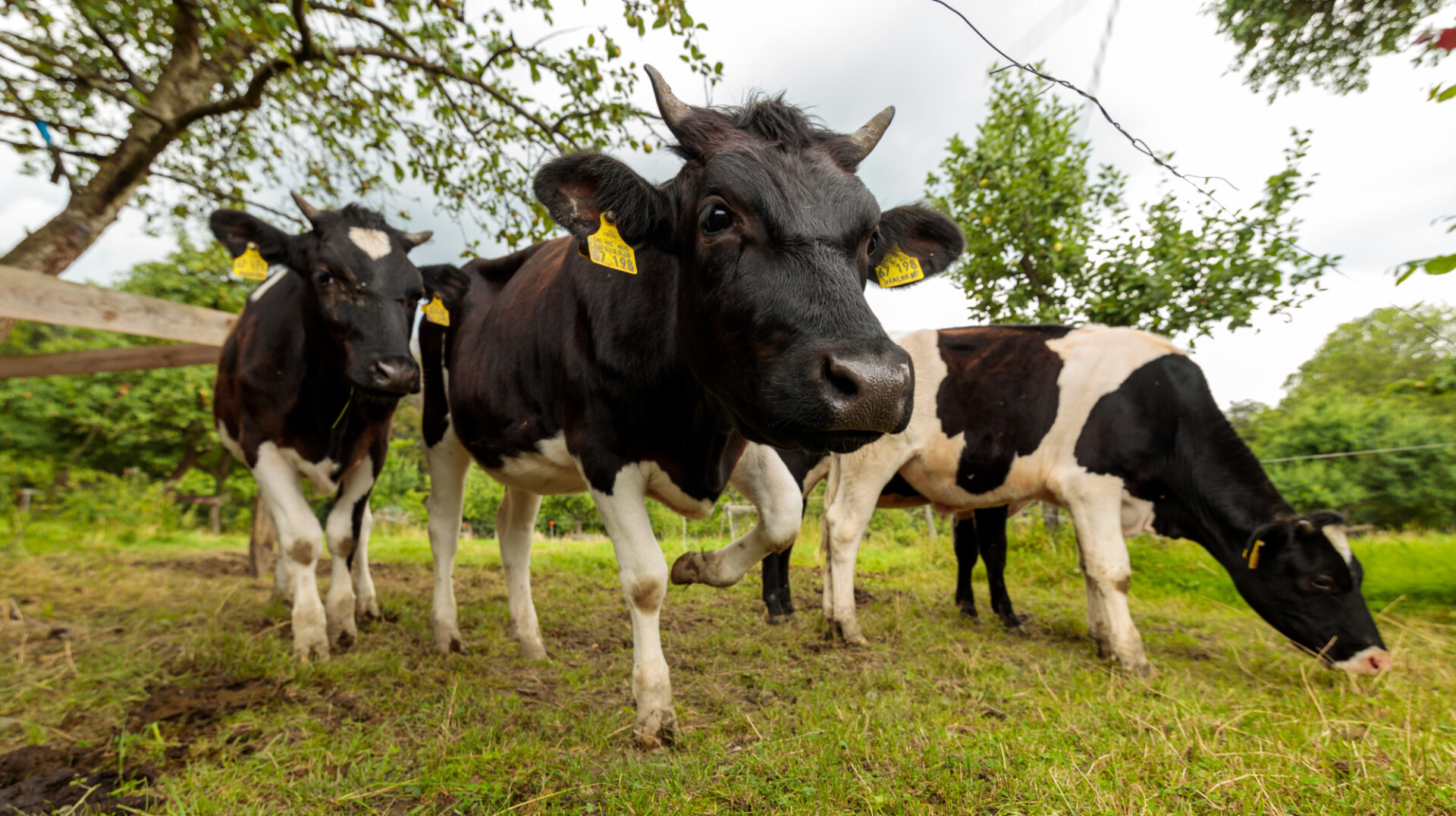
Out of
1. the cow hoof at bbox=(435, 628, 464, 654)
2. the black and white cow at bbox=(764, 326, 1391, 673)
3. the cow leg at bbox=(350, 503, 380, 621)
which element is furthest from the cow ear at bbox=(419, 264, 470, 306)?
the black and white cow at bbox=(764, 326, 1391, 673)

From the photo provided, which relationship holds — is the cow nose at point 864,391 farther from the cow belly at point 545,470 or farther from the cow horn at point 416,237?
the cow horn at point 416,237

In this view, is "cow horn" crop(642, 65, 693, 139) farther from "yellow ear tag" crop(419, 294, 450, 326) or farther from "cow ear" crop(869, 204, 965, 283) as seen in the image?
"yellow ear tag" crop(419, 294, 450, 326)

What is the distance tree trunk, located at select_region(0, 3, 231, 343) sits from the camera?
457 cm

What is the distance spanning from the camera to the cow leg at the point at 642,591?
2473 mm

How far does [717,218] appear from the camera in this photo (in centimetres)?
210

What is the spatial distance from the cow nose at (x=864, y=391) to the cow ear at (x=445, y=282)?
3169 mm

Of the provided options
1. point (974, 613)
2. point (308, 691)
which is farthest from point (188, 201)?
point (974, 613)

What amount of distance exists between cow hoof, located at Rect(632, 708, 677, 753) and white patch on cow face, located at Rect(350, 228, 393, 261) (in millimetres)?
2854

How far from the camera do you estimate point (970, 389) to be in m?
4.90

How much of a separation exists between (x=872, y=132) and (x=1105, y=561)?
321cm

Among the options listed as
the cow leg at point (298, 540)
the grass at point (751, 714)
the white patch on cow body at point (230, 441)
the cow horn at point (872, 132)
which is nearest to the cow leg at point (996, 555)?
the grass at point (751, 714)

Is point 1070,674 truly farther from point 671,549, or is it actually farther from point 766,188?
point 671,549

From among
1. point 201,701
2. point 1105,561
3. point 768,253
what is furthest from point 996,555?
point 201,701

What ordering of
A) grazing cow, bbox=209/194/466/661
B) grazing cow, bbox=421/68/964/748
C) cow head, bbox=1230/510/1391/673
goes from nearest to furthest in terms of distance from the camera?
grazing cow, bbox=421/68/964/748, grazing cow, bbox=209/194/466/661, cow head, bbox=1230/510/1391/673
